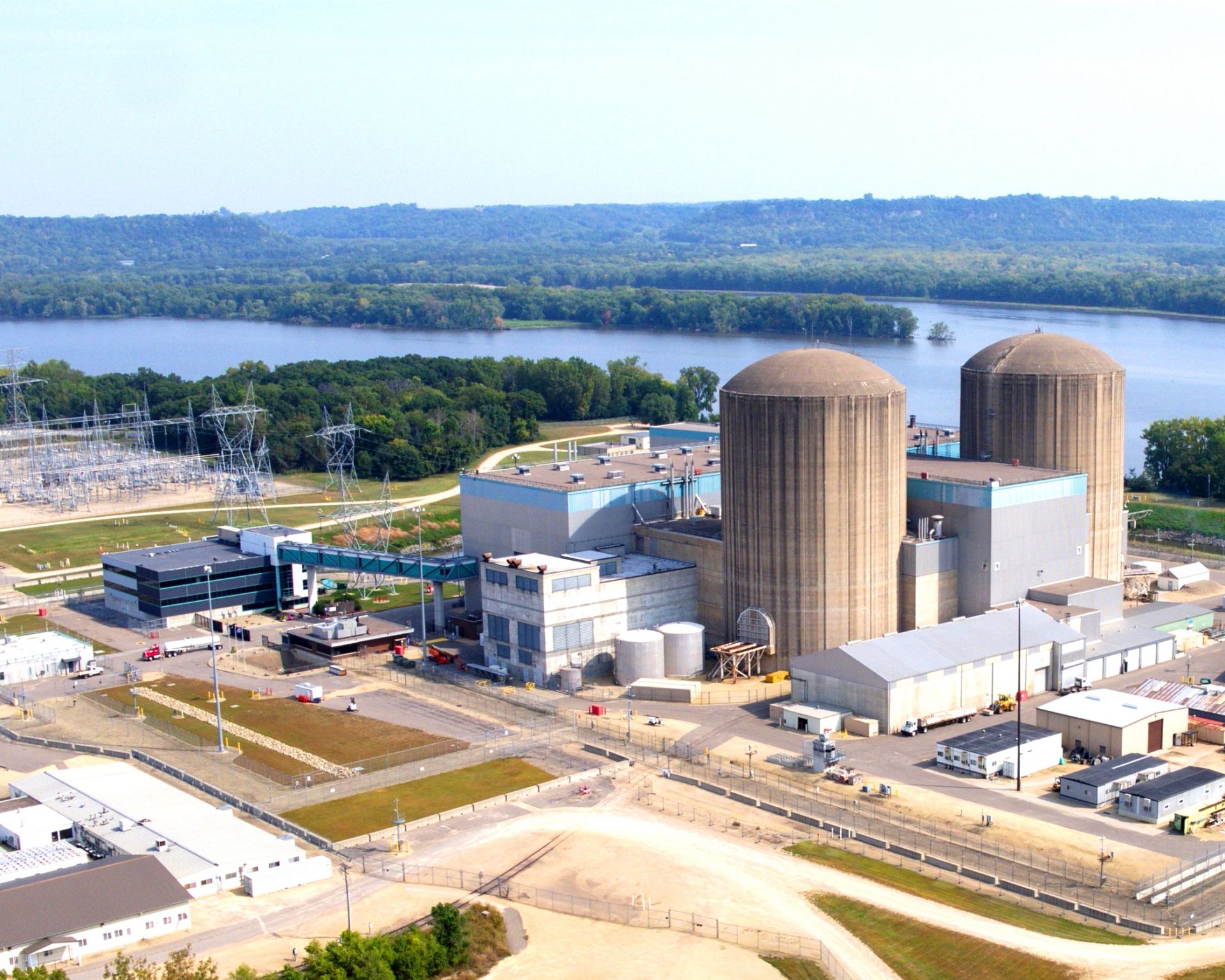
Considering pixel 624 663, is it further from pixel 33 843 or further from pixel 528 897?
pixel 33 843

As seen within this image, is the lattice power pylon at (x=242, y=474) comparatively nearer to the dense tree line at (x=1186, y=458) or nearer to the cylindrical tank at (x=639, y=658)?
the cylindrical tank at (x=639, y=658)

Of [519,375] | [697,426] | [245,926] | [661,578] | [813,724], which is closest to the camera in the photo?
[245,926]

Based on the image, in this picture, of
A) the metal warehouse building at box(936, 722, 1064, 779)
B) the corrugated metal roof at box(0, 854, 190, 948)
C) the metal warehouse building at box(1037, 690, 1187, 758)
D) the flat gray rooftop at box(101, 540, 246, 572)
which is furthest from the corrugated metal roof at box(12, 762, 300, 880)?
the metal warehouse building at box(1037, 690, 1187, 758)

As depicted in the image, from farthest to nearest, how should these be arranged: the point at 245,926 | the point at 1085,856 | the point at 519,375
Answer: the point at 519,375, the point at 1085,856, the point at 245,926

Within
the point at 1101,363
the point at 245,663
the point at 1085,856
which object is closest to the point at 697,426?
the point at 1101,363

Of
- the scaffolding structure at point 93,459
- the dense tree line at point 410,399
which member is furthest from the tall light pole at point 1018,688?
the scaffolding structure at point 93,459

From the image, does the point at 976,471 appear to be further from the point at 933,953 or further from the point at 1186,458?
the point at 1186,458

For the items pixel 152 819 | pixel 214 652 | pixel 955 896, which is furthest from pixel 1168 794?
pixel 214 652

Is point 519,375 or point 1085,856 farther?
point 519,375
